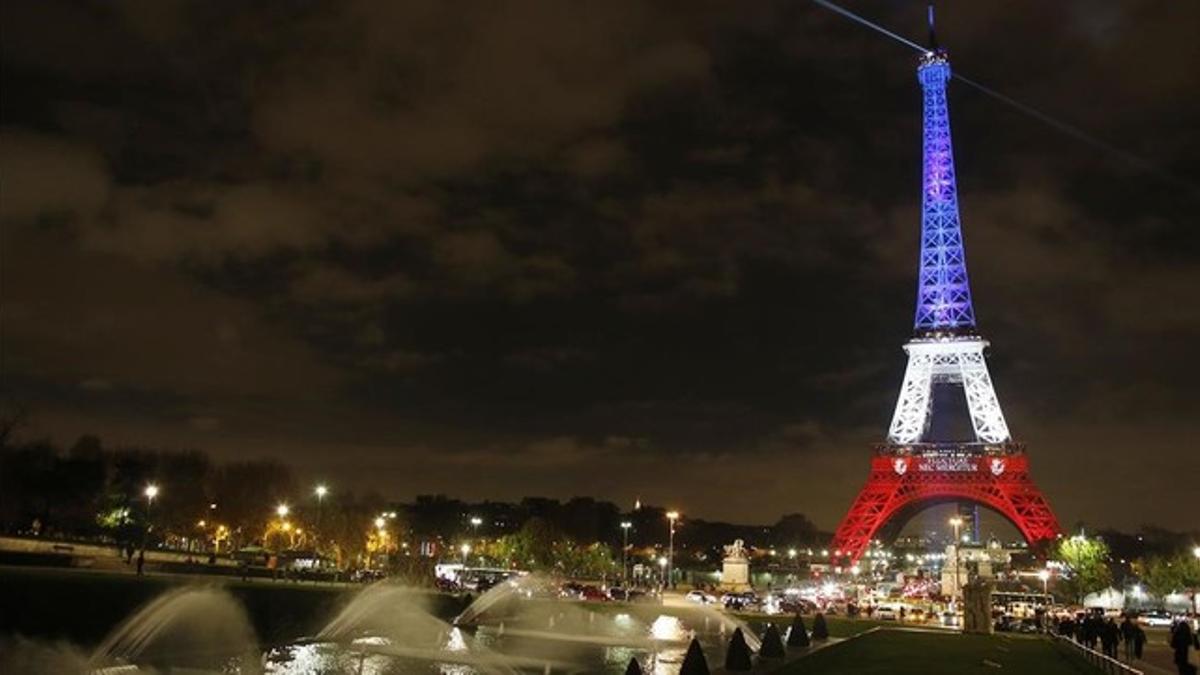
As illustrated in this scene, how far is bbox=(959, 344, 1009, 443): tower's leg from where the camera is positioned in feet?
427

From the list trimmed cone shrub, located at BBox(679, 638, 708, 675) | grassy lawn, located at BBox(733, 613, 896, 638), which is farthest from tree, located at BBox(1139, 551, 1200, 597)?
trimmed cone shrub, located at BBox(679, 638, 708, 675)

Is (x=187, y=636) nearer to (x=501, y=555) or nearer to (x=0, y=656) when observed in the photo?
(x=0, y=656)

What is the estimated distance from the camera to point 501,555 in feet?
526

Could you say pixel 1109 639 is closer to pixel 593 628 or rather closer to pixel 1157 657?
pixel 1157 657

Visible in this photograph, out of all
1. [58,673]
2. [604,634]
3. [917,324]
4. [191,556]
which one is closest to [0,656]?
[58,673]

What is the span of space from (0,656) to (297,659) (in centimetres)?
975

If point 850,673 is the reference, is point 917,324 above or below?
above

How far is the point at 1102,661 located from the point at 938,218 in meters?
114

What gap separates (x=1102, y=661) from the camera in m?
35.5

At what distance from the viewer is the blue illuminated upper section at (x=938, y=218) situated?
139750mm

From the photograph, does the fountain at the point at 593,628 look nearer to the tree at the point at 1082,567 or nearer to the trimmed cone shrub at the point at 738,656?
the trimmed cone shrub at the point at 738,656

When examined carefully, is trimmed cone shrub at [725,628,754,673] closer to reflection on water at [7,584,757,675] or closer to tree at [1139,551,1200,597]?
reflection on water at [7,584,757,675]

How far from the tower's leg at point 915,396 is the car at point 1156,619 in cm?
4844

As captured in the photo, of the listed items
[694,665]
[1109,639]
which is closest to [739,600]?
[1109,639]
